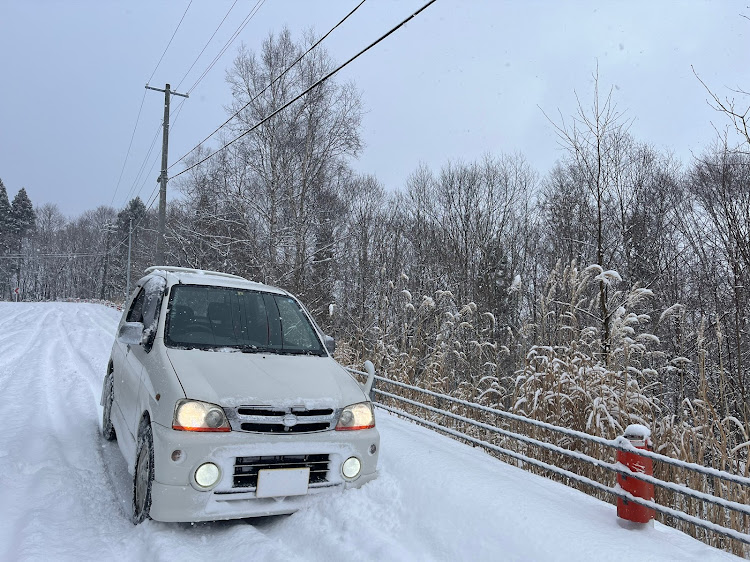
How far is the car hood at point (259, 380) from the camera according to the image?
3264 millimetres

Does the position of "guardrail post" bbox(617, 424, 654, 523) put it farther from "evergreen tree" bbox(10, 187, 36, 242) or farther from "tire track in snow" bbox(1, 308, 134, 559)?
"evergreen tree" bbox(10, 187, 36, 242)

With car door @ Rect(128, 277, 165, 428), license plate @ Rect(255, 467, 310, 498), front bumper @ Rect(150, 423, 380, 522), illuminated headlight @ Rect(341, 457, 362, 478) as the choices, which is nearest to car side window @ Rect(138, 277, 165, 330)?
car door @ Rect(128, 277, 165, 428)

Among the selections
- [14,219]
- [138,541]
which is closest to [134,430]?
[138,541]

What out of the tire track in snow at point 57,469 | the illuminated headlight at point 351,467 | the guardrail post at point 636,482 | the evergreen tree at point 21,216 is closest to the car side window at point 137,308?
the tire track in snow at point 57,469

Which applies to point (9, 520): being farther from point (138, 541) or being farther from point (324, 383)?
point (324, 383)

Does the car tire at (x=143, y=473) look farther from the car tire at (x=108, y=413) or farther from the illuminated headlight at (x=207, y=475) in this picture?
the car tire at (x=108, y=413)

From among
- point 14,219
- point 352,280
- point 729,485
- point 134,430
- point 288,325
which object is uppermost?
point 14,219

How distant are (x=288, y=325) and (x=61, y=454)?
8.44ft

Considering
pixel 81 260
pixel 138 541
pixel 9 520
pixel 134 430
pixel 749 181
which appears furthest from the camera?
pixel 81 260

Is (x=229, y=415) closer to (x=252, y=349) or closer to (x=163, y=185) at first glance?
(x=252, y=349)

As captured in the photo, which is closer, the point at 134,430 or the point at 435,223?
the point at 134,430

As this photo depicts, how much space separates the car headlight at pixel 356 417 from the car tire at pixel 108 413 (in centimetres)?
291

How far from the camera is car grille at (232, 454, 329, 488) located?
124 inches

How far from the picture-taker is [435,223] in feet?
122
